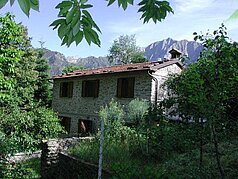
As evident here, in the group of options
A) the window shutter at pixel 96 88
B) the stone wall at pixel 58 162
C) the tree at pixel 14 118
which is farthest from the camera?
the window shutter at pixel 96 88

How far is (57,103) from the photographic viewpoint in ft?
68.7

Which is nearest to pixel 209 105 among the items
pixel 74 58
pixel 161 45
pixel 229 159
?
pixel 229 159

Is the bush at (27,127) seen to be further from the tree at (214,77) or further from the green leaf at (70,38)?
the green leaf at (70,38)

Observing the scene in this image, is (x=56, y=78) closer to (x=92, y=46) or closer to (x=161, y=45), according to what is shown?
(x=92, y=46)

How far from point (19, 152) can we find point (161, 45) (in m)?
63.2

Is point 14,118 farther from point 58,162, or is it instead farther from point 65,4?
point 65,4

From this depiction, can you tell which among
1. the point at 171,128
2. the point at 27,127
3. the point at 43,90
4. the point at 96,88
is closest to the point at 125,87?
the point at 96,88

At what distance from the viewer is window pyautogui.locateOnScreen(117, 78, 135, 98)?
14844mm

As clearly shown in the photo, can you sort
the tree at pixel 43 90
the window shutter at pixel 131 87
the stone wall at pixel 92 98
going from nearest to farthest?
the stone wall at pixel 92 98, the window shutter at pixel 131 87, the tree at pixel 43 90

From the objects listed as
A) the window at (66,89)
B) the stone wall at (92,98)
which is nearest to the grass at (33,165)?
the stone wall at (92,98)

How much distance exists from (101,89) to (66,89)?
4546 mm

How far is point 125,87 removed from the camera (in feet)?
50.0

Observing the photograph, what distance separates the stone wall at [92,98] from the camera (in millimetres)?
14375

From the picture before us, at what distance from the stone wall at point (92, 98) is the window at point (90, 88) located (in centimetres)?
26
